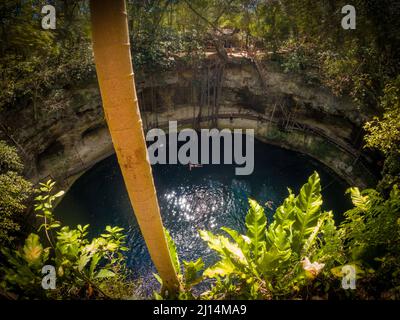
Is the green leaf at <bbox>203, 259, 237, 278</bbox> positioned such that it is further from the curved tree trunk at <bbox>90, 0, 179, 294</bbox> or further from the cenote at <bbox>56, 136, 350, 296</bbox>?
the cenote at <bbox>56, 136, 350, 296</bbox>

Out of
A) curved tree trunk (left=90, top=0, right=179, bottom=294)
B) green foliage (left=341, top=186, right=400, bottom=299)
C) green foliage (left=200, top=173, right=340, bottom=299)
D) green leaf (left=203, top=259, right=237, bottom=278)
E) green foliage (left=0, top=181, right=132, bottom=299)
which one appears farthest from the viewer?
green leaf (left=203, top=259, right=237, bottom=278)

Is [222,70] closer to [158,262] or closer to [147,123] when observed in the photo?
[147,123]

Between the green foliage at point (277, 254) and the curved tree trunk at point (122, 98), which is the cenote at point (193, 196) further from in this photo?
the curved tree trunk at point (122, 98)

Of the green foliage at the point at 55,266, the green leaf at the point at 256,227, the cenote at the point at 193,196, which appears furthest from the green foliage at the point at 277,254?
the cenote at the point at 193,196

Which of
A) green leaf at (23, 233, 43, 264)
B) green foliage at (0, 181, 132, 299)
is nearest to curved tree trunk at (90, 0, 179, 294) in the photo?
green foliage at (0, 181, 132, 299)
